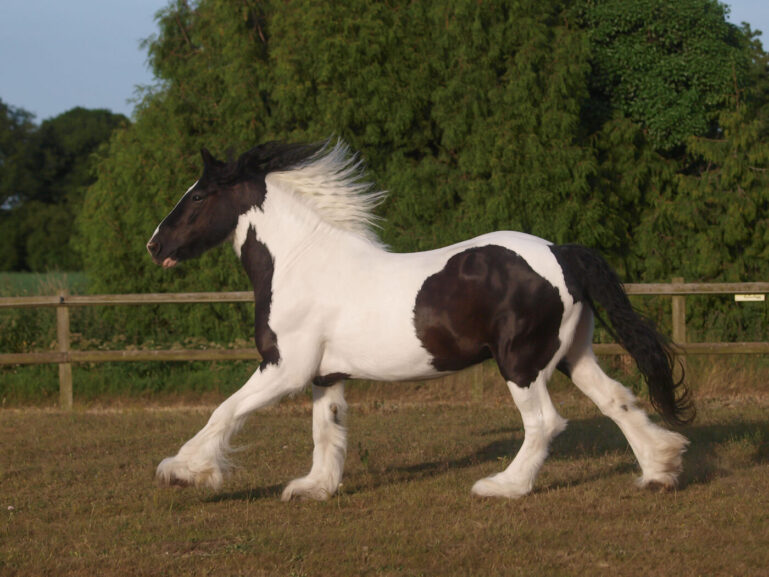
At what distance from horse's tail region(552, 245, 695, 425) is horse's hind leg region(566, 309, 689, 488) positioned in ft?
0.54

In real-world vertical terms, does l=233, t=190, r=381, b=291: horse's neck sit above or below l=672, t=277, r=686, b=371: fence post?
above

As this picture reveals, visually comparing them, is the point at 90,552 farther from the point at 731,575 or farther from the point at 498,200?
the point at 498,200

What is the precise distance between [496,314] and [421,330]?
0.45 m

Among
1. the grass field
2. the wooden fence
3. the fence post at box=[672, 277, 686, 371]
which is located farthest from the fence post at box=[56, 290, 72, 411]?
the fence post at box=[672, 277, 686, 371]

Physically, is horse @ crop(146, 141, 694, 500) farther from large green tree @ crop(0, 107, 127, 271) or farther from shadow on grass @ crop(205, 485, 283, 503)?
large green tree @ crop(0, 107, 127, 271)

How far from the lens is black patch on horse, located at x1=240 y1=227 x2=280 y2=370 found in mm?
5254

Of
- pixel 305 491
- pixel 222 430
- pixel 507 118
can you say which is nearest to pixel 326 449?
pixel 305 491

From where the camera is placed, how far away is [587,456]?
21.6ft

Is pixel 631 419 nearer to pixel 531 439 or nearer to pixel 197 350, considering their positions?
pixel 531 439

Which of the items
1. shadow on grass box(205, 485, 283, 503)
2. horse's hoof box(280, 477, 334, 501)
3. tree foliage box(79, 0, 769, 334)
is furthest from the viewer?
tree foliage box(79, 0, 769, 334)

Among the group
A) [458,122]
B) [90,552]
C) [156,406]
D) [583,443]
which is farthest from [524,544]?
[458,122]

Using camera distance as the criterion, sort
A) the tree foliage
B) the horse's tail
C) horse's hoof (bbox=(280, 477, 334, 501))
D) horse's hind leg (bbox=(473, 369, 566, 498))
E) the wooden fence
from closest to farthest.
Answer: horse's hind leg (bbox=(473, 369, 566, 498))
the horse's tail
horse's hoof (bbox=(280, 477, 334, 501))
the wooden fence
the tree foliage

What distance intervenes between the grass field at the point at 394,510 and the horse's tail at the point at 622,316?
26.2 inches

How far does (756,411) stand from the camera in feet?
28.0
